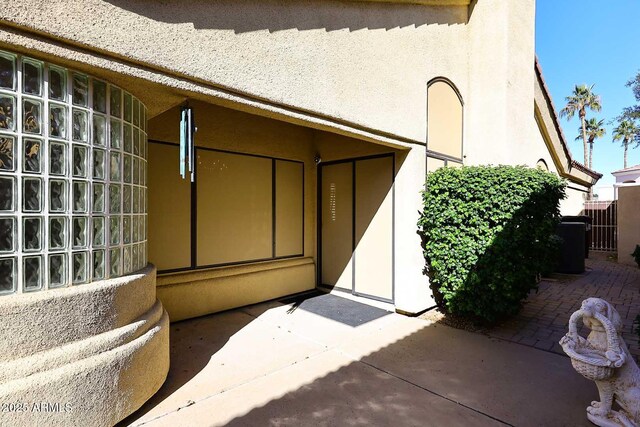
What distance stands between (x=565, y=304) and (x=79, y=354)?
334 inches

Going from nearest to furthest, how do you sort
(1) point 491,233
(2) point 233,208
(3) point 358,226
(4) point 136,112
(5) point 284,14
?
(4) point 136,112, (5) point 284,14, (1) point 491,233, (2) point 233,208, (3) point 358,226

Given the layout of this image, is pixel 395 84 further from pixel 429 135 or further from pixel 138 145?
pixel 138 145

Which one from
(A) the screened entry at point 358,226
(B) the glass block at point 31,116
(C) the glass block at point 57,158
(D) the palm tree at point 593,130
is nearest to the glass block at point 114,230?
(C) the glass block at point 57,158

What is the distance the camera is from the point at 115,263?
10.8ft

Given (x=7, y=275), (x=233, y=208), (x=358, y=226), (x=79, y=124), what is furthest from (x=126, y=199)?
(x=358, y=226)

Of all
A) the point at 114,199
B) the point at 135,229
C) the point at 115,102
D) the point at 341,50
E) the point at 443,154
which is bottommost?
the point at 135,229

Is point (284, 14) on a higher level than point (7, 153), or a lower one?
higher

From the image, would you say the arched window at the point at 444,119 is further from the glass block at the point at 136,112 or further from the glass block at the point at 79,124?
the glass block at the point at 79,124

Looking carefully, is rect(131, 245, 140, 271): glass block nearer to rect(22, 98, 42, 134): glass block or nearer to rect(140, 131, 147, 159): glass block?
rect(140, 131, 147, 159): glass block

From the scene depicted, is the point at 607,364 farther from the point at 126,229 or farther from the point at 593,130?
the point at 593,130

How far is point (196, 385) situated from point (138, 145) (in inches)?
111

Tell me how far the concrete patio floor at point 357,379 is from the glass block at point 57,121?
274cm

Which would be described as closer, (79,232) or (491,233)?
(79,232)

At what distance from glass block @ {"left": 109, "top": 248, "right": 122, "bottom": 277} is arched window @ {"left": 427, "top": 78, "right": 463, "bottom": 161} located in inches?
221
